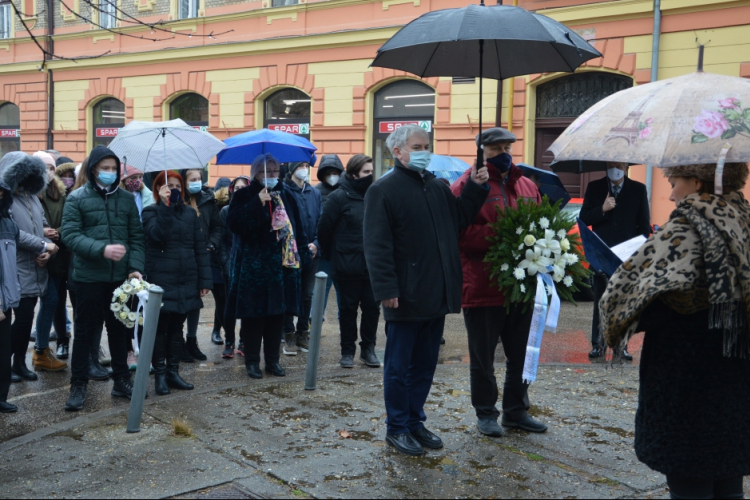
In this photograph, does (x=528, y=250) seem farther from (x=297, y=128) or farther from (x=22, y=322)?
(x=297, y=128)

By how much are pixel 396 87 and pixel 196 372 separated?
42.5 ft

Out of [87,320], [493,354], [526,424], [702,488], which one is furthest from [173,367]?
[702,488]

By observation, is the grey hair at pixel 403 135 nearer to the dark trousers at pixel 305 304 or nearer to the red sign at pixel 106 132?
the dark trousers at pixel 305 304

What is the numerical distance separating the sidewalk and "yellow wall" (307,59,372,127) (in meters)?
13.9

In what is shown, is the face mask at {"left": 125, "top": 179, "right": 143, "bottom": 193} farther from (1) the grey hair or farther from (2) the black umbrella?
(1) the grey hair

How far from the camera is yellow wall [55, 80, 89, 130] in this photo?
2530 cm

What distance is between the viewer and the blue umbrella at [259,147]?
716 centimetres

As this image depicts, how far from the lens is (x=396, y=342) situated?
5031 mm

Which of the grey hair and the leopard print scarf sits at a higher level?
the grey hair

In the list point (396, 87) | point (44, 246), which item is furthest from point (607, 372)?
point (396, 87)

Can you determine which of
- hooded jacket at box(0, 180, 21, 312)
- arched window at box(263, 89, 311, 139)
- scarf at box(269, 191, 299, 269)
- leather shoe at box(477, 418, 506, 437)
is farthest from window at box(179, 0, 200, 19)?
leather shoe at box(477, 418, 506, 437)

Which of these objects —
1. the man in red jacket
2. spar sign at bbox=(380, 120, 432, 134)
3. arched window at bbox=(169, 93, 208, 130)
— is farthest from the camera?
arched window at bbox=(169, 93, 208, 130)

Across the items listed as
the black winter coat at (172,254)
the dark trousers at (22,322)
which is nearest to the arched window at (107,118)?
the dark trousers at (22,322)

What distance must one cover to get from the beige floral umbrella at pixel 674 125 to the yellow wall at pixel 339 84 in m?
16.1
